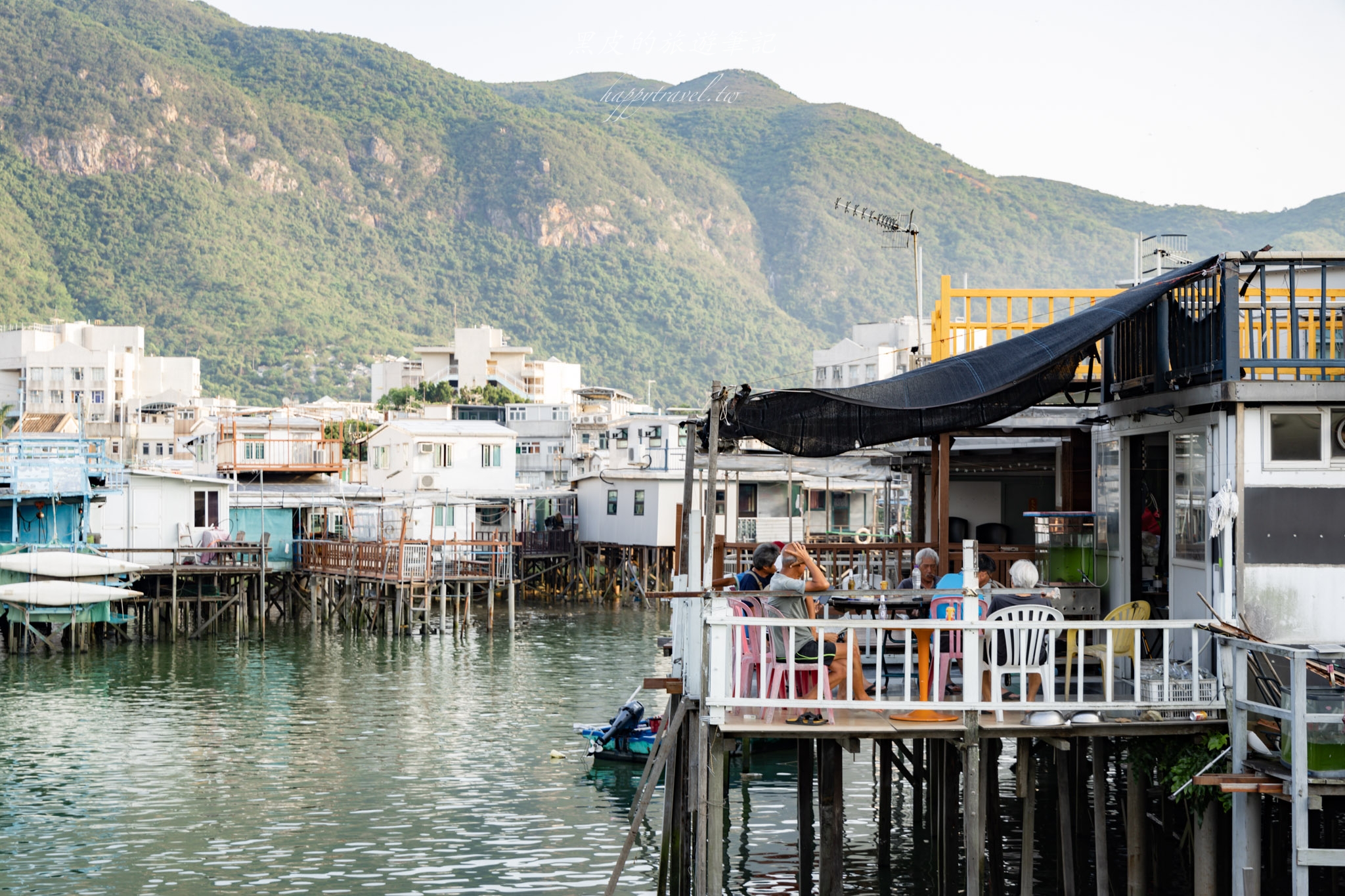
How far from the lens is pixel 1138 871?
40.4 feet

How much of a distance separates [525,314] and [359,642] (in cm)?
12434

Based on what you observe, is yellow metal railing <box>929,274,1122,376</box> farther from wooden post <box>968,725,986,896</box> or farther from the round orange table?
wooden post <box>968,725,986,896</box>

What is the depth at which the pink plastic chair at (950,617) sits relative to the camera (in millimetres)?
12273

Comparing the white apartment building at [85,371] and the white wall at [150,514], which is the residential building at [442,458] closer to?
the white wall at [150,514]

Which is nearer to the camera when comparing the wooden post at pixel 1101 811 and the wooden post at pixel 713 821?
the wooden post at pixel 713 821

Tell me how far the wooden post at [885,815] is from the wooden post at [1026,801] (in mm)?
3581

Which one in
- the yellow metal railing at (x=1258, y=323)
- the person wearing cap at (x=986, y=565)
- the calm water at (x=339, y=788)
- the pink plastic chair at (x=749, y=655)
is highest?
the yellow metal railing at (x=1258, y=323)

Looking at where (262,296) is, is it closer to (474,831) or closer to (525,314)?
(525,314)

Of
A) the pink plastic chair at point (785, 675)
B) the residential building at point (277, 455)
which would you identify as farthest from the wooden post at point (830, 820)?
the residential building at point (277, 455)

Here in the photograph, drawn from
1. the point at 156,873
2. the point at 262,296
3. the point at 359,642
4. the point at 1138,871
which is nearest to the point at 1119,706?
the point at 1138,871

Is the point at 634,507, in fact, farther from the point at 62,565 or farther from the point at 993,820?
the point at 993,820

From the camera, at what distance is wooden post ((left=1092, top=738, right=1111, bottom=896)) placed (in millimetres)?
12328

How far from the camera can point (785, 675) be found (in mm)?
12922

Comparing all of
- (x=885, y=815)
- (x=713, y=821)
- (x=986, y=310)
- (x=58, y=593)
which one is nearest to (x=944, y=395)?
(x=713, y=821)
